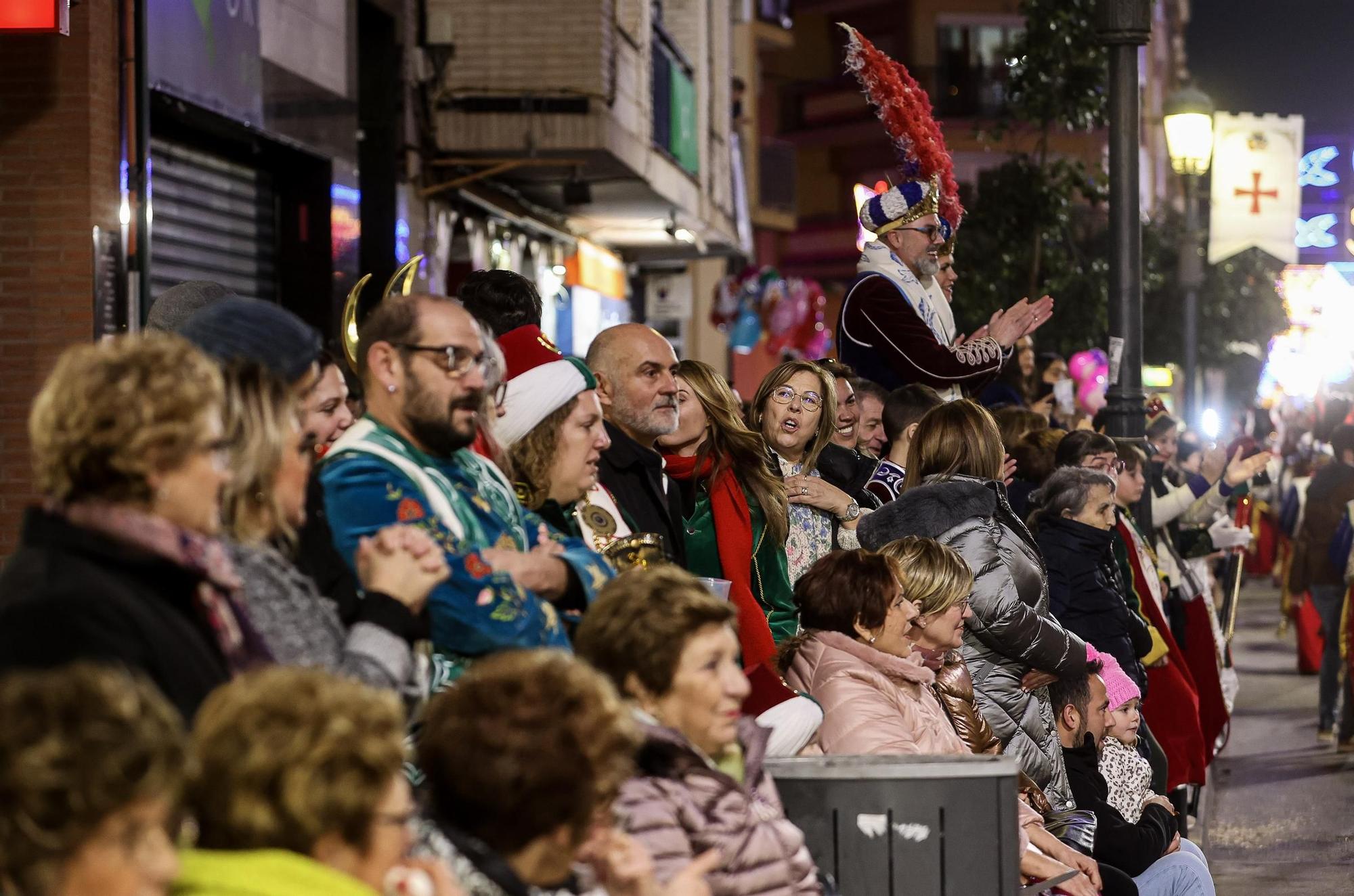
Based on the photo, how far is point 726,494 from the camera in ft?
22.5

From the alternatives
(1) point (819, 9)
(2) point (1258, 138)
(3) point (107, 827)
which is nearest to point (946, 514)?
(3) point (107, 827)

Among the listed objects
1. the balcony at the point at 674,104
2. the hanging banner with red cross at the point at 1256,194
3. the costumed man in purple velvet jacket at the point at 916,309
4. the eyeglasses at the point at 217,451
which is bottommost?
the eyeglasses at the point at 217,451

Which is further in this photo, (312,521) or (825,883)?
(825,883)

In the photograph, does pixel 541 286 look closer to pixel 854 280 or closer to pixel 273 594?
pixel 854 280

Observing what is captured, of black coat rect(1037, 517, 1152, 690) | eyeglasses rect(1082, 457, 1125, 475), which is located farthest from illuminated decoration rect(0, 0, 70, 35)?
eyeglasses rect(1082, 457, 1125, 475)

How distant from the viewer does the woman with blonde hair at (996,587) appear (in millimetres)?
7199

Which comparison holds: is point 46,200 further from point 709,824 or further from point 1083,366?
point 1083,366

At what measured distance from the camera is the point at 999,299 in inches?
813

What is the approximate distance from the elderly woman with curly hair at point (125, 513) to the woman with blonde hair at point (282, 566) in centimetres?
29

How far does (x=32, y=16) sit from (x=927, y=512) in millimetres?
4029

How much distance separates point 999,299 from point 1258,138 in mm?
4435

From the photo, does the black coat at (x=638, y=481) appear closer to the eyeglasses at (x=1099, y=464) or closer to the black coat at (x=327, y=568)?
the black coat at (x=327, y=568)

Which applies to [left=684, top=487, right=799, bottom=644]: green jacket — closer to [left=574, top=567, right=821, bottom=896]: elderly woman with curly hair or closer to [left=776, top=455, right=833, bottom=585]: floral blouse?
[left=776, top=455, right=833, bottom=585]: floral blouse

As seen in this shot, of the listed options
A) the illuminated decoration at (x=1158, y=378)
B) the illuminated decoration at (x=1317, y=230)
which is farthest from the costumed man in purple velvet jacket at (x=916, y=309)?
the illuminated decoration at (x=1317, y=230)
